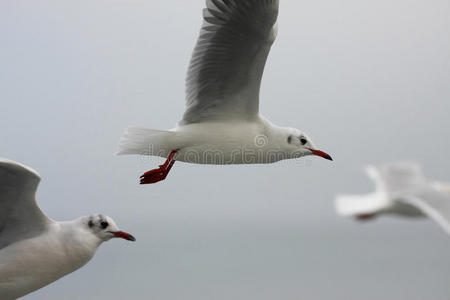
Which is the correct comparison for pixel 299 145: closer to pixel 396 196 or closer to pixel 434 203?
pixel 396 196

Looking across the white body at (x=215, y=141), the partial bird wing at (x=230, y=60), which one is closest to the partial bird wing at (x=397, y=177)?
the white body at (x=215, y=141)

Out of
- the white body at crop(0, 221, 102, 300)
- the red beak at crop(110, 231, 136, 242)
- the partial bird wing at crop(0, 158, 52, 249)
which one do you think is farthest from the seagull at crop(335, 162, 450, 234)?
the partial bird wing at crop(0, 158, 52, 249)

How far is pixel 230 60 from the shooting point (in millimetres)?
5324

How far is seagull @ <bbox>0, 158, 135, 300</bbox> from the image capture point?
15.5 feet

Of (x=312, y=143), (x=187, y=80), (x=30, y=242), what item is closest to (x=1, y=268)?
(x=30, y=242)

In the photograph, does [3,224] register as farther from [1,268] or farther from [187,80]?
[187,80]

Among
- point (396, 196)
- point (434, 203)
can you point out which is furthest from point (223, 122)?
point (434, 203)

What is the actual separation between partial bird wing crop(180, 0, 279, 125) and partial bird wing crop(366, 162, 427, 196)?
3.52 feet

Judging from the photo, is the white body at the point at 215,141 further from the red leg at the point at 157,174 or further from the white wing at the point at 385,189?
the white wing at the point at 385,189

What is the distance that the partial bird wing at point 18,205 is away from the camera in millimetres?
4477

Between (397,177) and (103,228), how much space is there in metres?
1.93

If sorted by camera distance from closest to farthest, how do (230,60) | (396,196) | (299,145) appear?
(396,196) → (230,60) → (299,145)

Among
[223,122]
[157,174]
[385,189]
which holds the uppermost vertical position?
[223,122]

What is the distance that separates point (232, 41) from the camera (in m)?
5.24
